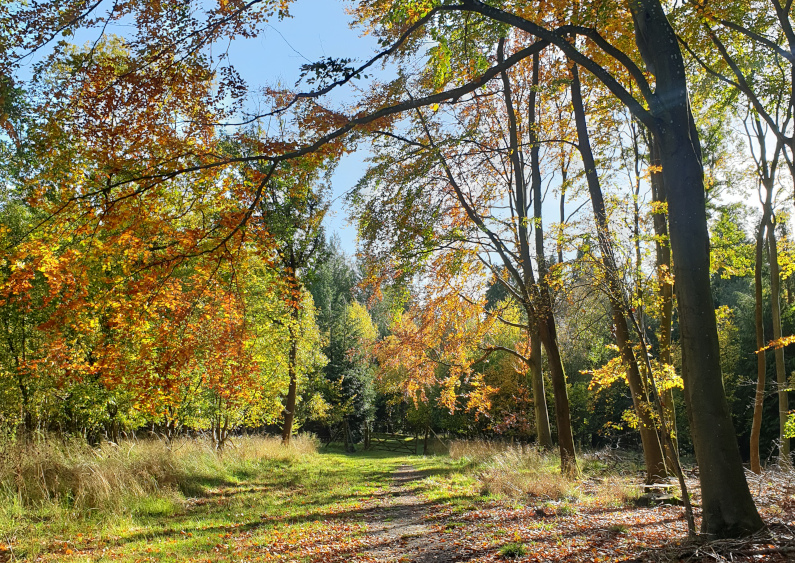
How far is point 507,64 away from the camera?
18.5ft

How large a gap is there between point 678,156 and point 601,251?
1.59 meters

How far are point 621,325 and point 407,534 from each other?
5.36m

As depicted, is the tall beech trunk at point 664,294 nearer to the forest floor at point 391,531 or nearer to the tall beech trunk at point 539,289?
the forest floor at point 391,531

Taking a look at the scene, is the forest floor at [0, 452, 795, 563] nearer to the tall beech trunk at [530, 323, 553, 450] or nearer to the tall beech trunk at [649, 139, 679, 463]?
the tall beech trunk at [649, 139, 679, 463]

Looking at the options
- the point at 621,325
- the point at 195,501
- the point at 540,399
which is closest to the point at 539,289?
the point at 621,325

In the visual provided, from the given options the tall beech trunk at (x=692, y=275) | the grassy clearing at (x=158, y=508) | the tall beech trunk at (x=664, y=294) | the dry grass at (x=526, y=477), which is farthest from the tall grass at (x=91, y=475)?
the tall beech trunk at (x=664, y=294)

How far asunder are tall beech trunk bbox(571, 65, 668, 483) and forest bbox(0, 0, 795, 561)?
0.19 ft

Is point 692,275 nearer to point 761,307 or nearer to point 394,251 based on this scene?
point 394,251

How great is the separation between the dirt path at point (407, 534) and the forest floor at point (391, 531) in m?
0.02

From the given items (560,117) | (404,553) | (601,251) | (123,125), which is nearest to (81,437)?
(123,125)

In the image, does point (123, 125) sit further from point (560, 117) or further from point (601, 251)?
point (560, 117)

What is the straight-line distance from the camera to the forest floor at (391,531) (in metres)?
4.94

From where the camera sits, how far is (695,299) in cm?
478

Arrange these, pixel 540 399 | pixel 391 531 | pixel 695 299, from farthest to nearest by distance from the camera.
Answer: pixel 540 399, pixel 391 531, pixel 695 299
